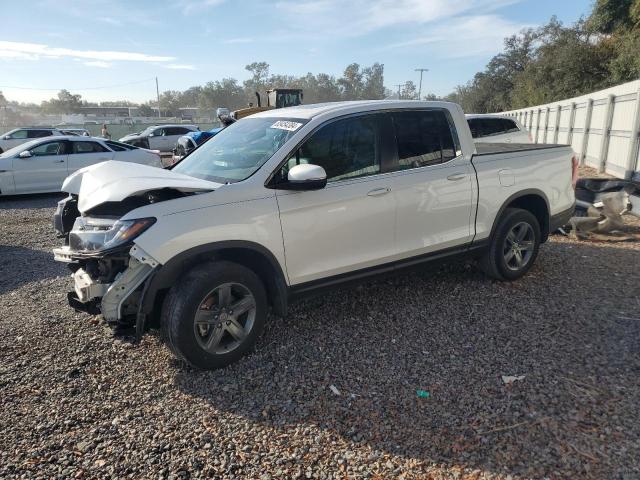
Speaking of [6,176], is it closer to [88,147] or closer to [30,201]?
[30,201]

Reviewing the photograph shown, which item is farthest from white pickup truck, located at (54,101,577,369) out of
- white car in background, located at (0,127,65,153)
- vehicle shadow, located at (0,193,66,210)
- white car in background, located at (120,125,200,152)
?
white car in background, located at (120,125,200,152)

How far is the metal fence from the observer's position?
10.7 metres

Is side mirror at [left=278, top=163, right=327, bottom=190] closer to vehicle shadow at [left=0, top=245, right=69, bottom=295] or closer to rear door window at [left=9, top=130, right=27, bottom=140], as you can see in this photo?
vehicle shadow at [left=0, top=245, right=69, bottom=295]

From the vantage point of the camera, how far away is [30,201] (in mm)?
11602

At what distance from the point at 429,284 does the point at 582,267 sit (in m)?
1.98

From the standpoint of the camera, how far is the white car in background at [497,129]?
418 inches

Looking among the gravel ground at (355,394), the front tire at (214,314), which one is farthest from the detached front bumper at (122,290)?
the gravel ground at (355,394)

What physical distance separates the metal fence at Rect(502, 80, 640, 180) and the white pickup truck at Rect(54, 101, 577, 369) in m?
7.71

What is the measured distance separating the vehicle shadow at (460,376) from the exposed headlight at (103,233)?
3.52 ft

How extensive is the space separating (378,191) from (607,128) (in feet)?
37.7

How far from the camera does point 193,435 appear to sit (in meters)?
2.77

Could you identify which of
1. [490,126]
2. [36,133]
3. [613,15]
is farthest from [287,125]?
[613,15]

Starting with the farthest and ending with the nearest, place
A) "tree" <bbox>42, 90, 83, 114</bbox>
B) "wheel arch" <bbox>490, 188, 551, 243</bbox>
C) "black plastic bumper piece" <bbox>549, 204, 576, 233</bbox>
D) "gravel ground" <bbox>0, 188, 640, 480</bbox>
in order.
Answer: "tree" <bbox>42, 90, 83, 114</bbox>, "black plastic bumper piece" <bbox>549, 204, 576, 233</bbox>, "wheel arch" <bbox>490, 188, 551, 243</bbox>, "gravel ground" <bbox>0, 188, 640, 480</bbox>

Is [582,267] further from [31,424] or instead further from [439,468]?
[31,424]
